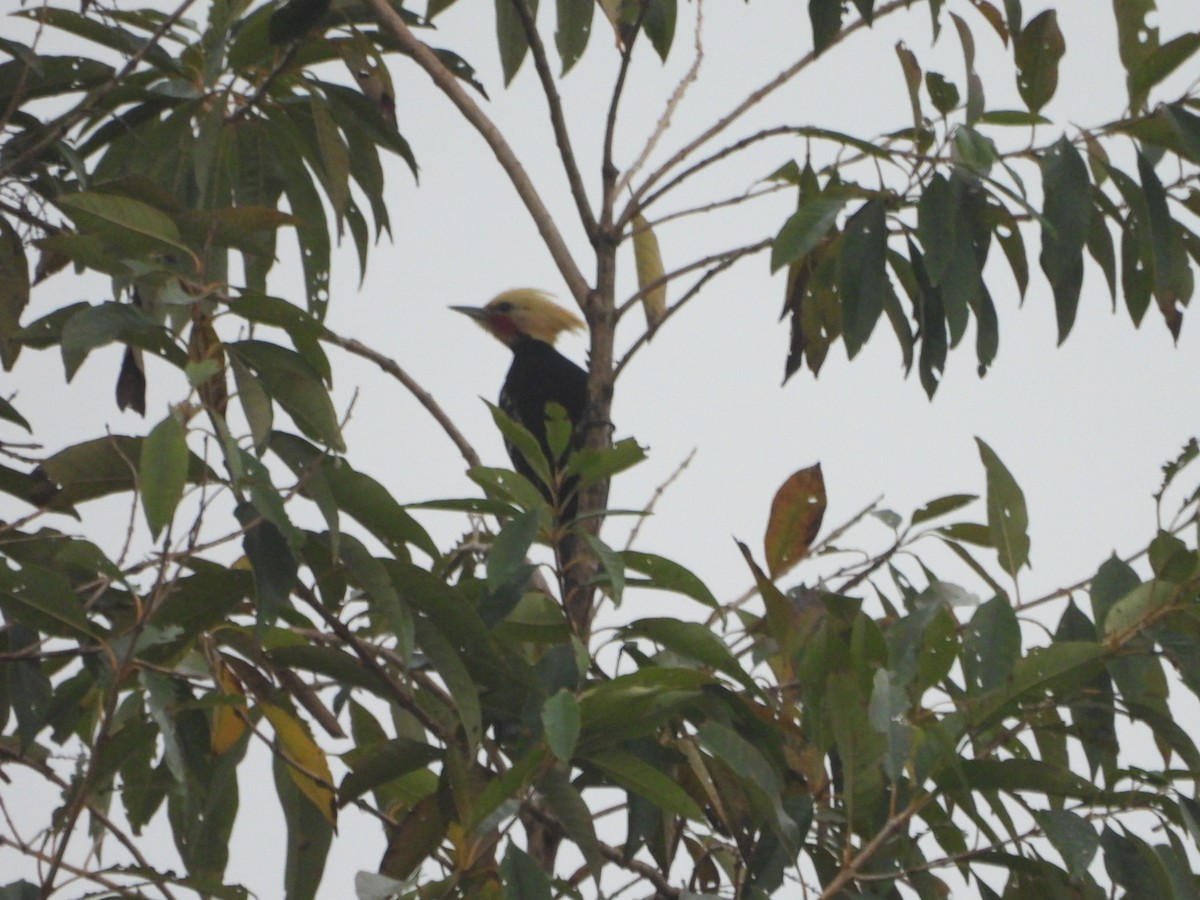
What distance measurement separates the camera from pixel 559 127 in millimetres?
2025

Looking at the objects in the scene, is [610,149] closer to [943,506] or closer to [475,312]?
[943,506]

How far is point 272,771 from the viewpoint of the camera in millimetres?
1586

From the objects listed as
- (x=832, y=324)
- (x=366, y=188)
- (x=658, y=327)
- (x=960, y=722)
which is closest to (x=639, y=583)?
(x=960, y=722)

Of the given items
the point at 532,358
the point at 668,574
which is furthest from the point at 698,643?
the point at 532,358

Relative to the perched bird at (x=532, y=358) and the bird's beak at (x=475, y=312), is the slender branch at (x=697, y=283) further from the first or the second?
the bird's beak at (x=475, y=312)

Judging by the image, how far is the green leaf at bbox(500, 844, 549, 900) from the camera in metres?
1.25

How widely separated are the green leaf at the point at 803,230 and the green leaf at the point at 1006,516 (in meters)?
0.35

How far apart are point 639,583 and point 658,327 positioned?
569 millimetres

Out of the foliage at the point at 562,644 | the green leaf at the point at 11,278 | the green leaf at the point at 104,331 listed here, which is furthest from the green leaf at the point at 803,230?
the green leaf at the point at 11,278

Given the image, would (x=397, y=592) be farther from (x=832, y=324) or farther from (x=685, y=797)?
(x=832, y=324)

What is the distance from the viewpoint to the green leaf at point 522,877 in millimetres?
1245

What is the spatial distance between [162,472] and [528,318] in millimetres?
3521

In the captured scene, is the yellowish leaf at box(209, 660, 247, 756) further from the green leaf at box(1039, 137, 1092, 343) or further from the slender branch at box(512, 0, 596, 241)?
the green leaf at box(1039, 137, 1092, 343)

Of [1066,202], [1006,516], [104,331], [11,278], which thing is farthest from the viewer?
[11,278]
